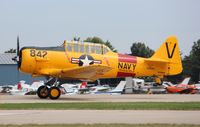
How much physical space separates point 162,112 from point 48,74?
10625 millimetres

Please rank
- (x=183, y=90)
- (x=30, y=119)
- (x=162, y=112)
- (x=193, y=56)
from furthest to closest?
(x=193, y=56)
(x=183, y=90)
(x=162, y=112)
(x=30, y=119)

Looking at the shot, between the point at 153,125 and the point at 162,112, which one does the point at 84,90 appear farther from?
the point at 153,125

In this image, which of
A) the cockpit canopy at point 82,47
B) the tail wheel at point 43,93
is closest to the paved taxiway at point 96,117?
the tail wheel at point 43,93

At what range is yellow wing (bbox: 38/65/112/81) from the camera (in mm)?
25484

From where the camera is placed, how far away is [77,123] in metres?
13.9

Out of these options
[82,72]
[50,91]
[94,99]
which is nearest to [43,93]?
[50,91]

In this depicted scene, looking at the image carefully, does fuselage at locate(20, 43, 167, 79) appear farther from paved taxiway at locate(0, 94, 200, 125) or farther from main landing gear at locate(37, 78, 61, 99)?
paved taxiway at locate(0, 94, 200, 125)

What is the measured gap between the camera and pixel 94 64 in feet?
86.1

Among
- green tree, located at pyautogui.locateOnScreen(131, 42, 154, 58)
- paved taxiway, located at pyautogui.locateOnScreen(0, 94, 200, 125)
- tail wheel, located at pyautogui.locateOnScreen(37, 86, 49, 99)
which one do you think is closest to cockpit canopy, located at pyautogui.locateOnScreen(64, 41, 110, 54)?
tail wheel, located at pyautogui.locateOnScreen(37, 86, 49, 99)

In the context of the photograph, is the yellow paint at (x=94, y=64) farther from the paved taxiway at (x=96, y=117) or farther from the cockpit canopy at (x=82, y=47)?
the paved taxiway at (x=96, y=117)

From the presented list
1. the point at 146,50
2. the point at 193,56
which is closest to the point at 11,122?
the point at 193,56

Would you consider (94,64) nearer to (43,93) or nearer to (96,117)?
(43,93)

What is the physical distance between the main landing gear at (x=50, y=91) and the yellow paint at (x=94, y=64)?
69 cm

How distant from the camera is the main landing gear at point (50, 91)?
25969 millimetres
